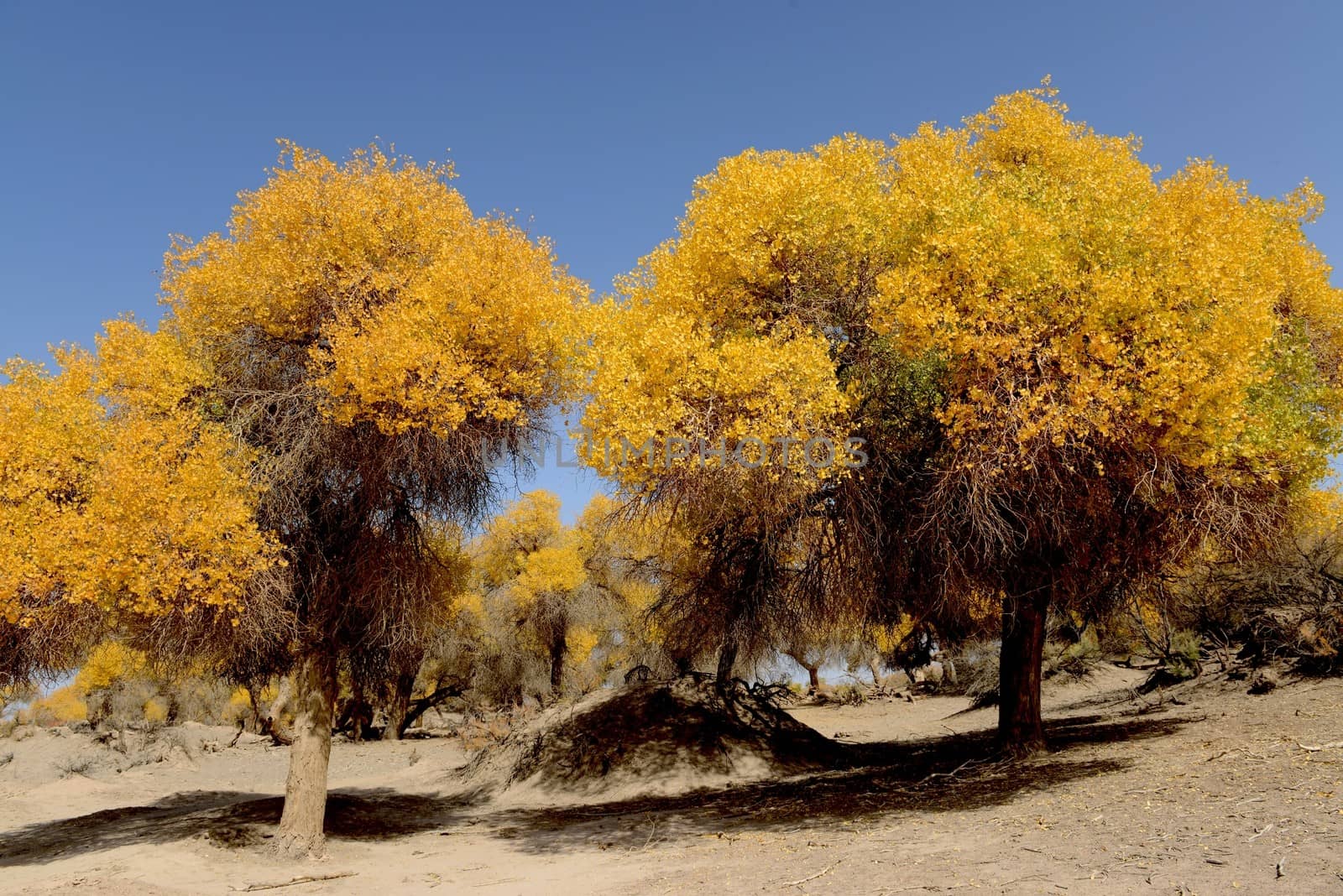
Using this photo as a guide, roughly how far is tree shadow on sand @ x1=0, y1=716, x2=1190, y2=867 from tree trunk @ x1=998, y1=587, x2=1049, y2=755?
0.38 meters

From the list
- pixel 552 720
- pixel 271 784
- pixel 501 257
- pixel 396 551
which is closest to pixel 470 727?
pixel 271 784

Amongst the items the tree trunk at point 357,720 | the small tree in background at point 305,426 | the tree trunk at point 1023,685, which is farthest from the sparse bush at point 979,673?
the tree trunk at point 357,720

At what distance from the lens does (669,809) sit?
12188mm

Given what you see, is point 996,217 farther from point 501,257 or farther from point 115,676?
point 115,676

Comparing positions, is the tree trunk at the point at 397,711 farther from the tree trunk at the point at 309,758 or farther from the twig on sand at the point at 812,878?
the twig on sand at the point at 812,878

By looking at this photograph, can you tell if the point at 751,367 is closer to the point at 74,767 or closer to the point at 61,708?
the point at 74,767

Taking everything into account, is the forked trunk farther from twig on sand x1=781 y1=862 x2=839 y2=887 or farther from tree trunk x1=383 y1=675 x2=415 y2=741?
tree trunk x1=383 y1=675 x2=415 y2=741

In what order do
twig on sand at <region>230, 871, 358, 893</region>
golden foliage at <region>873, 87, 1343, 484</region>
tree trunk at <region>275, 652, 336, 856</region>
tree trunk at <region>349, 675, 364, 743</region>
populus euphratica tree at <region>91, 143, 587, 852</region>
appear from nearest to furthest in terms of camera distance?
1. golden foliage at <region>873, 87, 1343, 484</region>
2. twig on sand at <region>230, 871, 358, 893</region>
3. populus euphratica tree at <region>91, 143, 587, 852</region>
4. tree trunk at <region>275, 652, 336, 856</region>
5. tree trunk at <region>349, 675, 364, 743</region>

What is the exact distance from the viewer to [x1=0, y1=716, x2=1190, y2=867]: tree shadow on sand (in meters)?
9.87

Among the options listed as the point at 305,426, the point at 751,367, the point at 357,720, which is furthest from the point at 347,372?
the point at 357,720

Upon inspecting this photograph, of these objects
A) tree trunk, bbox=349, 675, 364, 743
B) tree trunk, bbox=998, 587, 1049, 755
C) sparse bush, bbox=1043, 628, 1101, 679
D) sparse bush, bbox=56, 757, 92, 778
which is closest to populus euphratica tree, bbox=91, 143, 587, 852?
tree trunk, bbox=998, 587, 1049, 755

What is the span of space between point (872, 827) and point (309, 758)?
23.0 feet

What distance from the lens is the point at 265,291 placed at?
9930mm

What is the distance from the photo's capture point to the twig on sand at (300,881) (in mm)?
8680
